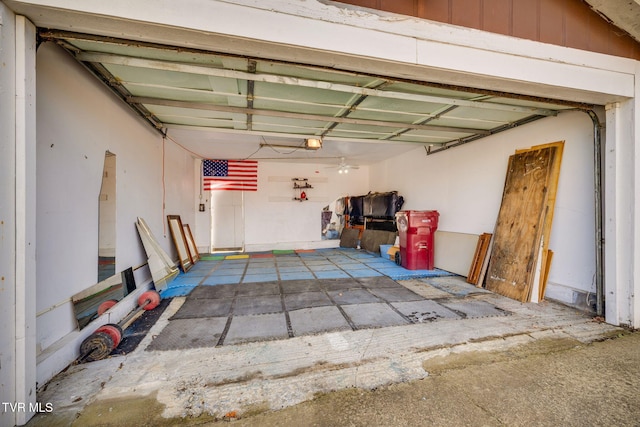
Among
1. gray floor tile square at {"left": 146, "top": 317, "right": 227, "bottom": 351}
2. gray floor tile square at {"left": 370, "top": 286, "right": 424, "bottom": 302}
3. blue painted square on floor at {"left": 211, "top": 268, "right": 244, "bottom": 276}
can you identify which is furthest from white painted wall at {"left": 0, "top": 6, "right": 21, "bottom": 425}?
blue painted square on floor at {"left": 211, "top": 268, "right": 244, "bottom": 276}

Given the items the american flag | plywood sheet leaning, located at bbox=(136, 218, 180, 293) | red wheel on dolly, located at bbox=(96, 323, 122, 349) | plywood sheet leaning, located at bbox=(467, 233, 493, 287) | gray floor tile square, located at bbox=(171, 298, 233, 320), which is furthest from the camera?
the american flag

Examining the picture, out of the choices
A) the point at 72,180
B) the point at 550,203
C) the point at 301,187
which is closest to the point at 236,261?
the point at 301,187

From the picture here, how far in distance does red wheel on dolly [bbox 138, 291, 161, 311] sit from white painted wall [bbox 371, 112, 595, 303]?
563 cm

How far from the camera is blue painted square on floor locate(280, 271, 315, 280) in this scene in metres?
4.93

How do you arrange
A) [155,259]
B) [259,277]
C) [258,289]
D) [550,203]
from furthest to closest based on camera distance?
[259,277] → [258,289] → [155,259] → [550,203]

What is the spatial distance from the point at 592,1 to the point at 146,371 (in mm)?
5536

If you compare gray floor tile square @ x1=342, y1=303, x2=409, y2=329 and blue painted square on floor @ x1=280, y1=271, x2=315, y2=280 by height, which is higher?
gray floor tile square @ x1=342, y1=303, x2=409, y2=329

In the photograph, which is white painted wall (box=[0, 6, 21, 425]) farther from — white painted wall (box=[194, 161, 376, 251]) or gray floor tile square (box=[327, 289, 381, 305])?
white painted wall (box=[194, 161, 376, 251])

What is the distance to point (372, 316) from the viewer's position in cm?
312

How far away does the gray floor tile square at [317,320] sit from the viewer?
9.11 feet

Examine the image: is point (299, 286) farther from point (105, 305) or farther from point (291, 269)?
point (105, 305)

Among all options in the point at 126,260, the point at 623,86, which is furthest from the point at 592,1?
the point at 126,260

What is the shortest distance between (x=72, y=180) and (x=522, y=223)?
5.73 metres

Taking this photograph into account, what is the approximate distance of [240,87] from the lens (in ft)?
9.46
